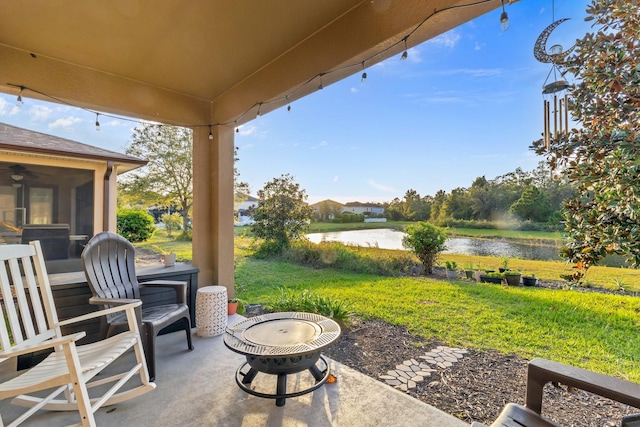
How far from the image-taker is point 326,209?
693 centimetres

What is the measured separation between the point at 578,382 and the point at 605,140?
3.31ft

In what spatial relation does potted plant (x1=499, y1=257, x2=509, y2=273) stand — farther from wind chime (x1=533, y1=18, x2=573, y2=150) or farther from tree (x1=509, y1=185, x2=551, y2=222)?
wind chime (x1=533, y1=18, x2=573, y2=150)

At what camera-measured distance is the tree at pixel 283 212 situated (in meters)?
7.20

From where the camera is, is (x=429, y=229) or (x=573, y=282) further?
(x=429, y=229)

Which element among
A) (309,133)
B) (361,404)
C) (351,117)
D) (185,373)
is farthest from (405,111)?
(185,373)

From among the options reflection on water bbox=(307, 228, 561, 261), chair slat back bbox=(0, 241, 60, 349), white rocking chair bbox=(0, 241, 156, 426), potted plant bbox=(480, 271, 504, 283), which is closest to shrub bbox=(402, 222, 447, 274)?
reflection on water bbox=(307, 228, 561, 261)

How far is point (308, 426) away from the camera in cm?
178

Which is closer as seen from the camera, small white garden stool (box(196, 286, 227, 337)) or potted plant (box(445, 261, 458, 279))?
small white garden stool (box(196, 286, 227, 337))

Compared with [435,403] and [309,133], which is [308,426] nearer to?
[435,403]

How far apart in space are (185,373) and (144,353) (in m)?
0.37

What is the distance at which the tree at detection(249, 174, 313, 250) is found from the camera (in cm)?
720

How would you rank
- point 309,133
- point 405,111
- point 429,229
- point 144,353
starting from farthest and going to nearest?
point 309,133 → point 429,229 → point 405,111 → point 144,353

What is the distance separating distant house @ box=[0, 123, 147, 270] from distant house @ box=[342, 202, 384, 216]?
162 inches


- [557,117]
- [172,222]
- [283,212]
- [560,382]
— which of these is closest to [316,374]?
[560,382]
